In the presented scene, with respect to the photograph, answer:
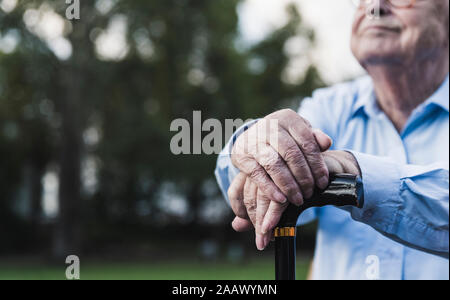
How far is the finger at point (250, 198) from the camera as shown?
3.79 feet

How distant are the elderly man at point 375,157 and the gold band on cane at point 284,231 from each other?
0.02 m

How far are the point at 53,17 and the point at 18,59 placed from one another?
189 centimetres

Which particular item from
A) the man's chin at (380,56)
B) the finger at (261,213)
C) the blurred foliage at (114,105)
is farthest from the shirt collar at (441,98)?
the blurred foliage at (114,105)

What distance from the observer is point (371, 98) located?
188 centimetres

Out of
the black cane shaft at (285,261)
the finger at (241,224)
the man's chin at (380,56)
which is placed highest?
the man's chin at (380,56)

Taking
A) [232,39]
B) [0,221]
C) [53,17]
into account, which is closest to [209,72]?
[232,39]

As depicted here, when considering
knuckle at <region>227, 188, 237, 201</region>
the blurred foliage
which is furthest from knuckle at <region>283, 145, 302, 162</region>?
the blurred foliage

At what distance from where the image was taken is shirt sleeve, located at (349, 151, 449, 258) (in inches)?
51.1

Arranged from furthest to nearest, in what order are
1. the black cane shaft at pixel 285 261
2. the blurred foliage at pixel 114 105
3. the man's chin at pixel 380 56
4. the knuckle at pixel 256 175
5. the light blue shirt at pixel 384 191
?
the blurred foliage at pixel 114 105 < the man's chin at pixel 380 56 < the light blue shirt at pixel 384 191 < the knuckle at pixel 256 175 < the black cane shaft at pixel 285 261

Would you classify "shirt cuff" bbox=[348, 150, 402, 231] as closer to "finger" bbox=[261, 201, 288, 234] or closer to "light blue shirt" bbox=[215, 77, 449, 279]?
"light blue shirt" bbox=[215, 77, 449, 279]

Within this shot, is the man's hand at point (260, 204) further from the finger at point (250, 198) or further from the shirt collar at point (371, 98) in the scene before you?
the shirt collar at point (371, 98)

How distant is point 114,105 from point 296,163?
52.6 feet

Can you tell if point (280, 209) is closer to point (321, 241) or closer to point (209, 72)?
point (321, 241)

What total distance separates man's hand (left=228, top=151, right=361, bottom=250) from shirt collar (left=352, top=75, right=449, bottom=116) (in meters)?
0.68
